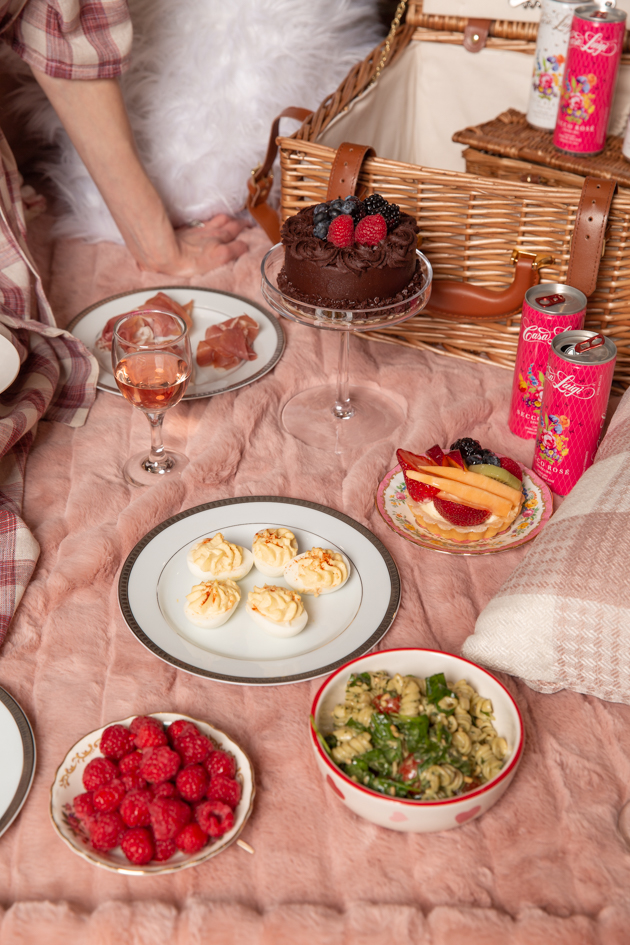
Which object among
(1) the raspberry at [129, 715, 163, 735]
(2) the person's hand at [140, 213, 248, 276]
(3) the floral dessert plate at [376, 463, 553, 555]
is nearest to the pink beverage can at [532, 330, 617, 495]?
(3) the floral dessert plate at [376, 463, 553, 555]

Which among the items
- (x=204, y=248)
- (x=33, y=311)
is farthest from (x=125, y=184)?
(x=33, y=311)

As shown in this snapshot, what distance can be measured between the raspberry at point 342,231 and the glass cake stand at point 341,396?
0.08 meters

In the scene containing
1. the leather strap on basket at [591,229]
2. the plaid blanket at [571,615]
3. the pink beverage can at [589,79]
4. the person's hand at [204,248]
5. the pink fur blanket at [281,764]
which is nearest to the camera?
the pink fur blanket at [281,764]

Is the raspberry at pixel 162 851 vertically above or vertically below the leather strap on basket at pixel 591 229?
below

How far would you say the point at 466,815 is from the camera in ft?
2.17

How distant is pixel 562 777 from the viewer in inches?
28.5

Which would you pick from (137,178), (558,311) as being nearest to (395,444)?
(558,311)

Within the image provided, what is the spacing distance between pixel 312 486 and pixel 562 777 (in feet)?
1.51

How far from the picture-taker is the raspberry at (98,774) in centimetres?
67

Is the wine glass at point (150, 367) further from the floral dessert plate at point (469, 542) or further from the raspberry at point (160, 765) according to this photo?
the raspberry at point (160, 765)

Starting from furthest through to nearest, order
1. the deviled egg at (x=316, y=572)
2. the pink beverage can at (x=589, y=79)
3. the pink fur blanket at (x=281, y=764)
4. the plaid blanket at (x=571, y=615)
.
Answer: the pink beverage can at (x=589, y=79), the deviled egg at (x=316, y=572), the plaid blanket at (x=571, y=615), the pink fur blanket at (x=281, y=764)

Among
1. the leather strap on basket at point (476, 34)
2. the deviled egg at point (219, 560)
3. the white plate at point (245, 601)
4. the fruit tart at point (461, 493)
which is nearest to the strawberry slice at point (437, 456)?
the fruit tart at point (461, 493)

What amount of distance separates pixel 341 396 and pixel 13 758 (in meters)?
0.65

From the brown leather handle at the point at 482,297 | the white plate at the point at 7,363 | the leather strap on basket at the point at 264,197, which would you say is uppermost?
the leather strap on basket at the point at 264,197
